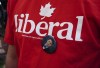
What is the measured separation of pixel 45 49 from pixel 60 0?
0.62ft

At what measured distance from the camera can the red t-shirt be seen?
0.90m

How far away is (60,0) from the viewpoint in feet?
3.15

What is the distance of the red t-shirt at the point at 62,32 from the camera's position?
0.90 metres

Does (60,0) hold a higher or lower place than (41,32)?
higher

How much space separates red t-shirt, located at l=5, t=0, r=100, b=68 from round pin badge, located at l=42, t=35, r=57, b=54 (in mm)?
12

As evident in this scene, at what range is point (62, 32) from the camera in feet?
3.09

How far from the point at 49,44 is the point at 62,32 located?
73 mm

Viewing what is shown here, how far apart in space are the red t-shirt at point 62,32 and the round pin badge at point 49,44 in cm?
1

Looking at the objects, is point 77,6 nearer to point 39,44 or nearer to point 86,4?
point 86,4

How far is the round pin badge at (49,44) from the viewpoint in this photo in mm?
961

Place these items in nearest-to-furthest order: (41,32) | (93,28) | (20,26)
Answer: (93,28), (41,32), (20,26)

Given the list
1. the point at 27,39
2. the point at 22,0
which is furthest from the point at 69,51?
the point at 22,0

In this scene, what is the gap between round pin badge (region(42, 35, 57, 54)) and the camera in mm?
961

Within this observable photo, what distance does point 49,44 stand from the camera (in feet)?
3.20
